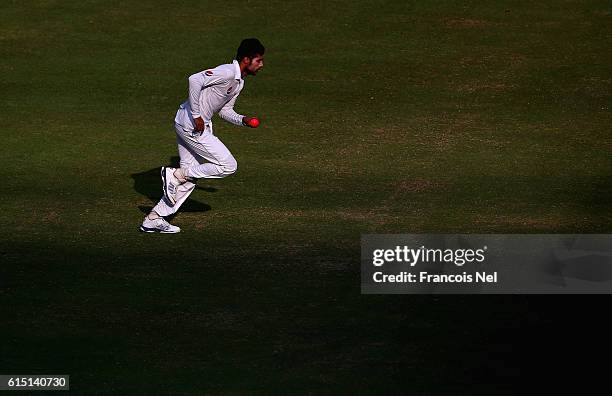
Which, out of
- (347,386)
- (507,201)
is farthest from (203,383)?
(507,201)

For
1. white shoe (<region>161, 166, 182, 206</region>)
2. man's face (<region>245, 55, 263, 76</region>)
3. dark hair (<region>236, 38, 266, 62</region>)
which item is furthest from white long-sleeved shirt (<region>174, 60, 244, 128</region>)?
white shoe (<region>161, 166, 182, 206</region>)

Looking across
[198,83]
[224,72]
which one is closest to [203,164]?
[198,83]

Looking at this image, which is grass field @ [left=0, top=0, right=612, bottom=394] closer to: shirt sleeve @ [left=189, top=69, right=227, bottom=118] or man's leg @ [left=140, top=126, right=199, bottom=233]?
man's leg @ [left=140, top=126, right=199, bottom=233]

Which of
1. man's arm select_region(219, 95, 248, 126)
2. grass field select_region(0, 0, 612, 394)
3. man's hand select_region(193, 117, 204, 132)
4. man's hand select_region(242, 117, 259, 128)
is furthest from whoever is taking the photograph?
man's arm select_region(219, 95, 248, 126)

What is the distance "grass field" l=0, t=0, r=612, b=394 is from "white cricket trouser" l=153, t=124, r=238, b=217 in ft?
1.49

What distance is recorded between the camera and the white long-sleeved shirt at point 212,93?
42.4 ft

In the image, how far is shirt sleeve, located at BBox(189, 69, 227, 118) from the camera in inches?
507

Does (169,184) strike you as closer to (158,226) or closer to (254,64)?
(158,226)

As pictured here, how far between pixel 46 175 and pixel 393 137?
5499 mm

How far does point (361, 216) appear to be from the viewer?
13.9m

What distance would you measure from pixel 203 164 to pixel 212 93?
856mm

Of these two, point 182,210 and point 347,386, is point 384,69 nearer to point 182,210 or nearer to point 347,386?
point 182,210

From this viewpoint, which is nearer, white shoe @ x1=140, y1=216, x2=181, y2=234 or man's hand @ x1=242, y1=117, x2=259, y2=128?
man's hand @ x1=242, y1=117, x2=259, y2=128

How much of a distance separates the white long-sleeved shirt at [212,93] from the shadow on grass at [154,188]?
1.42 metres
